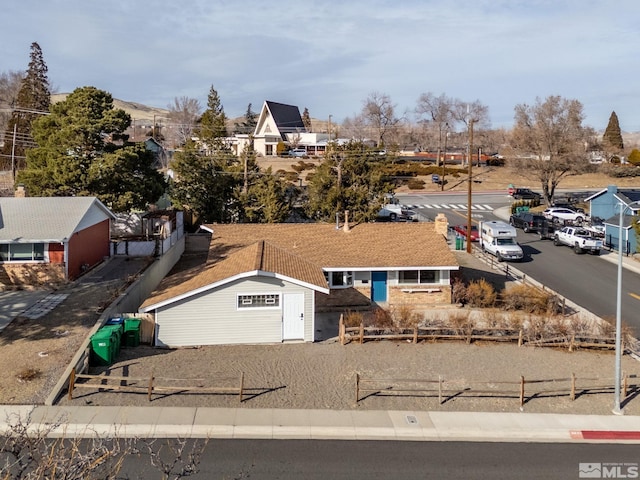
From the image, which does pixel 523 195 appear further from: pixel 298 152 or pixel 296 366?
pixel 296 366

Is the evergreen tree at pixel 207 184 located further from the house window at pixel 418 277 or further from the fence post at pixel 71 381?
the fence post at pixel 71 381

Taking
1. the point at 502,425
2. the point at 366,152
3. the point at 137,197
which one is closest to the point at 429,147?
the point at 366,152

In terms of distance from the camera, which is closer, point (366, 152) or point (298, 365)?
point (298, 365)

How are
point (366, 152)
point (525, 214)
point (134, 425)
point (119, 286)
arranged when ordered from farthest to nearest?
1. point (525, 214)
2. point (366, 152)
3. point (119, 286)
4. point (134, 425)

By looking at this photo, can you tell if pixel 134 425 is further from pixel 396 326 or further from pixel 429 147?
pixel 429 147

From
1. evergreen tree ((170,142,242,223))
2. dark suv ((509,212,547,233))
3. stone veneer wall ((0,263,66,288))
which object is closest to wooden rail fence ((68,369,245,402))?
stone veneer wall ((0,263,66,288))

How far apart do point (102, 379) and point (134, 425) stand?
11.3 ft

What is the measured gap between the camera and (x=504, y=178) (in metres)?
91.9

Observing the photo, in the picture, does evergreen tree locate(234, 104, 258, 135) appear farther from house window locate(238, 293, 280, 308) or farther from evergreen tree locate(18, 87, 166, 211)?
house window locate(238, 293, 280, 308)

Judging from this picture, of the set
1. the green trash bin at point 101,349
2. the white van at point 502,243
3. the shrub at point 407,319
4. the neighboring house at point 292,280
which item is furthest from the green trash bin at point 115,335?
the white van at point 502,243

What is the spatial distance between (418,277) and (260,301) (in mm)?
9910

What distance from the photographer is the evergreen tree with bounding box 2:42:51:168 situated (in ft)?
238

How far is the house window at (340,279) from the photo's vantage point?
29234mm

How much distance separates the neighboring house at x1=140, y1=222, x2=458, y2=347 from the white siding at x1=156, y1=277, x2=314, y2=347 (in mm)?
40
